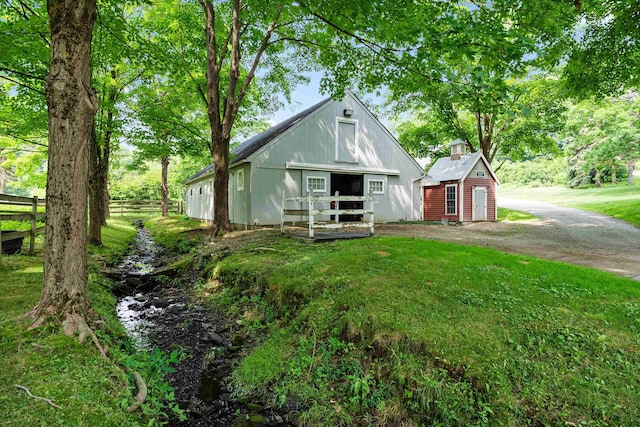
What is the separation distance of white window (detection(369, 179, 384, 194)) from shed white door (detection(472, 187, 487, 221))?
20.6 feet

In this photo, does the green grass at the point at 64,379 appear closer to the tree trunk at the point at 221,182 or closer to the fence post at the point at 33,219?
the fence post at the point at 33,219

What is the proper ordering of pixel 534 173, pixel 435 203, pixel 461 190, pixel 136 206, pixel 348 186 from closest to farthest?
pixel 348 186, pixel 461 190, pixel 435 203, pixel 136 206, pixel 534 173

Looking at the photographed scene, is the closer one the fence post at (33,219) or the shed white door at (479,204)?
the fence post at (33,219)

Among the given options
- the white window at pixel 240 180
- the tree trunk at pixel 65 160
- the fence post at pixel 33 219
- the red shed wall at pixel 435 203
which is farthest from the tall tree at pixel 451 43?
the red shed wall at pixel 435 203

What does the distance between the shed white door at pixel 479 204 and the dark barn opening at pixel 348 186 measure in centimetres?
706

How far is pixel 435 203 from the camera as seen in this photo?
20.6 m

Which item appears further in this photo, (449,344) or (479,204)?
(479,204)

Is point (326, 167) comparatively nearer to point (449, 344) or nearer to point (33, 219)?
point (33, 219)

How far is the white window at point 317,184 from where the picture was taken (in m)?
15.4

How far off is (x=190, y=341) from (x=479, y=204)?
1878 centimetres

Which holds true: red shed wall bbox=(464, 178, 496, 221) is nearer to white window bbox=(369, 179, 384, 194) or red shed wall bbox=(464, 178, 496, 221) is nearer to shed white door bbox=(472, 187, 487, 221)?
shed white door bbox=(472, 187, 487, 221)

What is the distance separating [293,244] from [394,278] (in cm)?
422

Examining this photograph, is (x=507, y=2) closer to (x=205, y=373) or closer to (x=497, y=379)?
(x=497, y=379)

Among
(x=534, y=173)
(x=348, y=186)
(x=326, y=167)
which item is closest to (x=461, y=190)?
(x=348, y=186)
